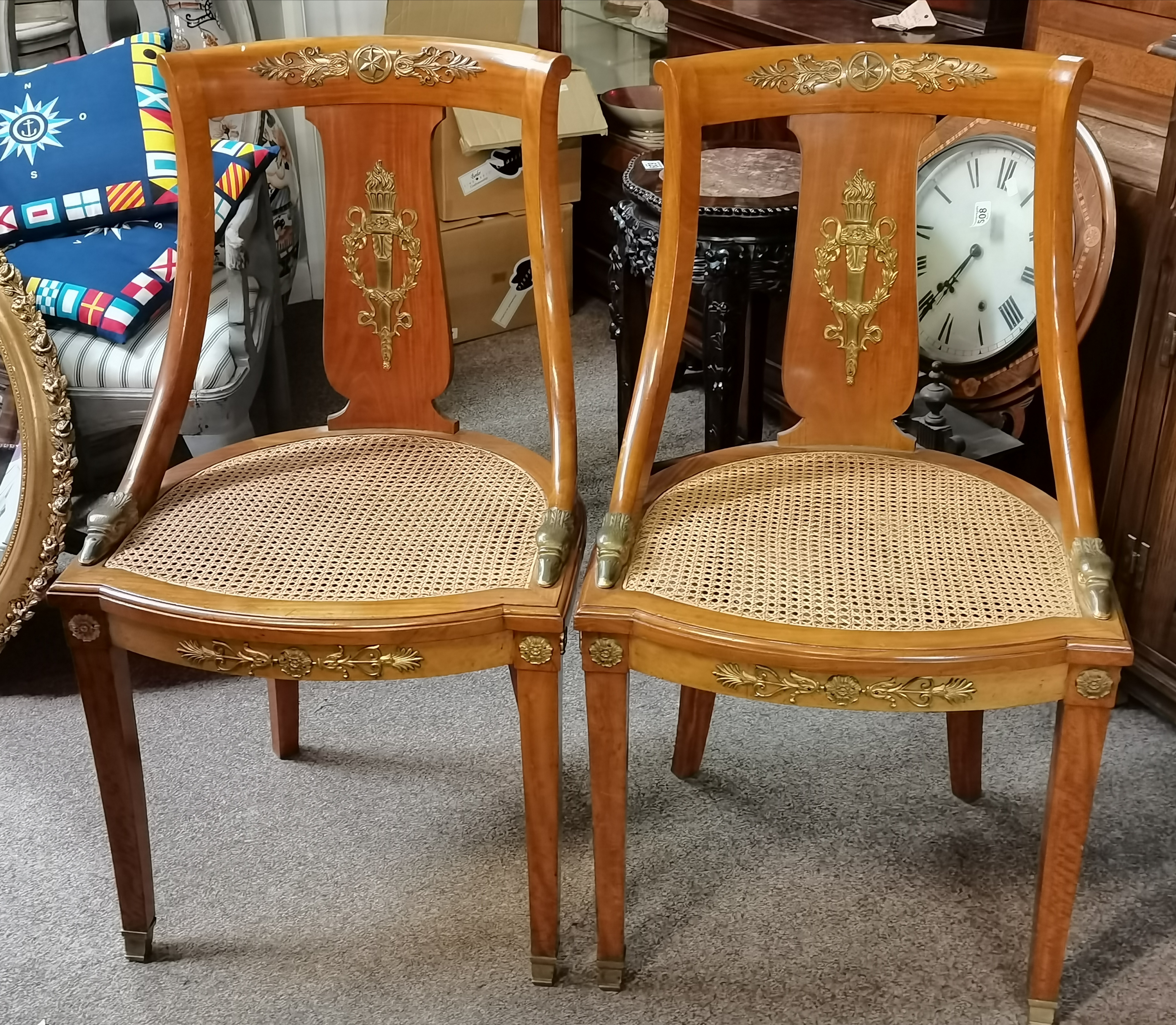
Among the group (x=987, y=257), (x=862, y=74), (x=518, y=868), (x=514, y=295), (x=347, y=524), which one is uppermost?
(x=862, y=74)

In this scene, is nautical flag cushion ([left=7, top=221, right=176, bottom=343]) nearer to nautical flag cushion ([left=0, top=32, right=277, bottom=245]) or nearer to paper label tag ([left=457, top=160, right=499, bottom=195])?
nautical flag cushion ([left=0, top=32, right=277, bottom=245])

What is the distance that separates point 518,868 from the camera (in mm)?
1563

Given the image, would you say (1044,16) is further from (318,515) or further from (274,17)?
(274,17)

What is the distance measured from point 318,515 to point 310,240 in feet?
6.95

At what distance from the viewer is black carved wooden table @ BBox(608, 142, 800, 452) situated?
1.91 meters

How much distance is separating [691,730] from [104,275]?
1252 mm

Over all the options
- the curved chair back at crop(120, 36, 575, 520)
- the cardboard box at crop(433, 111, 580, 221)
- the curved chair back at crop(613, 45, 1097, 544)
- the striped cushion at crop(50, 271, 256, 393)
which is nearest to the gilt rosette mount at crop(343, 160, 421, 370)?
the curved chair back at crop(120, 36, 575, 520)

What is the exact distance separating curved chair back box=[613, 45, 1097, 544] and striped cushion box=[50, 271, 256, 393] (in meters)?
0.96

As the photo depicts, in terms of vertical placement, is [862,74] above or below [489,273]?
above

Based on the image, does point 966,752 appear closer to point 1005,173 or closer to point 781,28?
point 1005,173


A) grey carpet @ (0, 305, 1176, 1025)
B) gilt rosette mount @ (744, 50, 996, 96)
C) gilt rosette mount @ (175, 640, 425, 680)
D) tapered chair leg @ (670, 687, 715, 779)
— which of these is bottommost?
grey carpet @ (0, 305, 1176, 1025)

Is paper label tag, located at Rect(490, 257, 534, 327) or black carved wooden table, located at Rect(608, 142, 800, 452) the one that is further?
paper label tag, located at Rect(490, 257, 534, 327)


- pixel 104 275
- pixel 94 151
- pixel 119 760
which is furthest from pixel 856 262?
pixel 94 151

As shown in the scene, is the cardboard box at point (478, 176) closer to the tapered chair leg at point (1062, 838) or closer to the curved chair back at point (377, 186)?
the curved chair back at point (377, 186)
